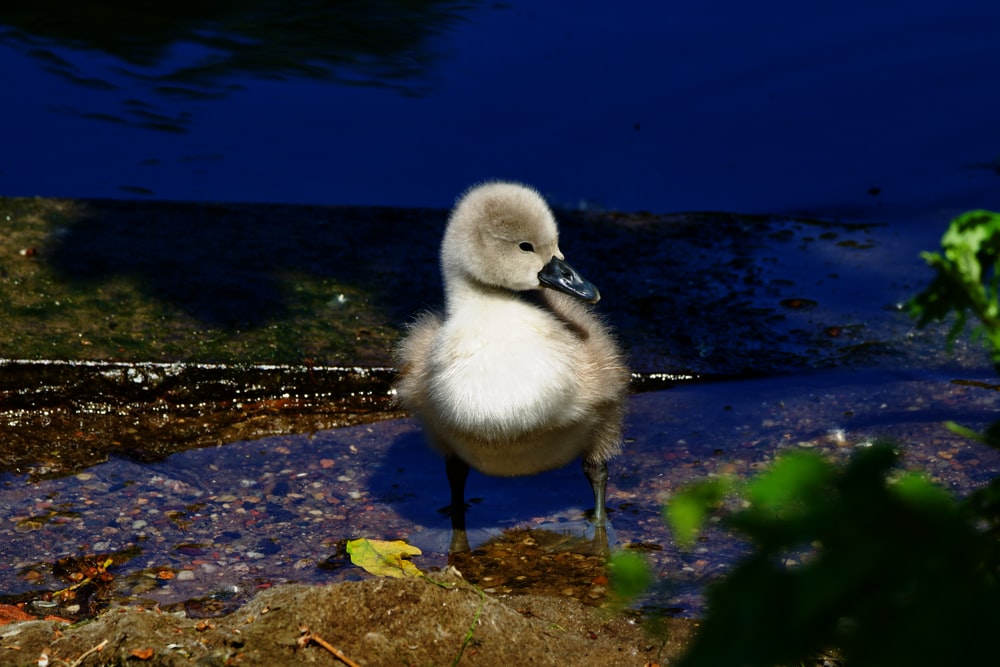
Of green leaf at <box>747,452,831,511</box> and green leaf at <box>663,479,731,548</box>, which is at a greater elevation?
green leaf at <box>747,452,831,511</box>

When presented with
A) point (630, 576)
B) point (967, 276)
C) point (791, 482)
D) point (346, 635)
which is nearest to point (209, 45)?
point (346, 635)

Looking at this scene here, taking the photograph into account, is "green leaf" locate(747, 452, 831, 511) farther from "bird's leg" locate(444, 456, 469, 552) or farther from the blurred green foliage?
"bird's leg" locate(444, 456, 469, 552)

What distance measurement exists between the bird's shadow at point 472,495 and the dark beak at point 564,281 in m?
0.81

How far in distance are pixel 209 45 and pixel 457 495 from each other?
560cm

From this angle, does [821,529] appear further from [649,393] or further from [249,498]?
[649,393]

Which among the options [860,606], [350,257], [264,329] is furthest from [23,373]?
[860,606]

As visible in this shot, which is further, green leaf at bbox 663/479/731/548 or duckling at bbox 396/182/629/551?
duckling at bbox 396/182/629/551

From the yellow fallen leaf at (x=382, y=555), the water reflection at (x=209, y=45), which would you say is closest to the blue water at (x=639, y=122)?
the water reflection at (x=209, y=45)

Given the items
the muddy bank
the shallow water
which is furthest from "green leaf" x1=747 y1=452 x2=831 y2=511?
the shallow water

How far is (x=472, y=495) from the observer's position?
4641mm

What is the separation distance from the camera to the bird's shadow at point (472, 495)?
14.3 ft

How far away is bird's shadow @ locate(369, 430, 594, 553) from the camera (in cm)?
435

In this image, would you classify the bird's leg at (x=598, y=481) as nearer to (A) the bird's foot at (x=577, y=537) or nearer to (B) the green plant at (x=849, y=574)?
(A) the bird's foot at (x=577, y=537)

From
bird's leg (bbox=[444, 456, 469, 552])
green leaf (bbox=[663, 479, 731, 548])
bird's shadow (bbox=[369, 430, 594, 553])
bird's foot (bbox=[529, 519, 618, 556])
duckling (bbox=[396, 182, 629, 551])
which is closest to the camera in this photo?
green leaf (bbox=[663, 479, 731, 548])
